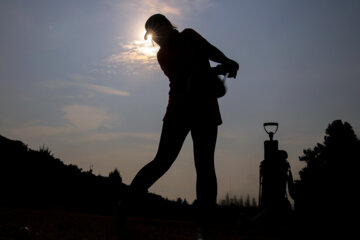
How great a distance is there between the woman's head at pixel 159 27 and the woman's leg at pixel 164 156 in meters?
0.94

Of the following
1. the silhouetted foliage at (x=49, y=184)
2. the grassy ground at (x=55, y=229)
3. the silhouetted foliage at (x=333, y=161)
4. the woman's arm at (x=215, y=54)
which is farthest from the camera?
the silhouetted foliage at (x=333, y=161)

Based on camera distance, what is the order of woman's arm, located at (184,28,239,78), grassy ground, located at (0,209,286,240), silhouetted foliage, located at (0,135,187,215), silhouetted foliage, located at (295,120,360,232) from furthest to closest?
silhouetted foliage, located at (295,120,360,232), silhouetted foliage, located at (0,135,187,215), woman's arm, located at (184,28,239,78), grassy ground, located at (0,209,286,240)

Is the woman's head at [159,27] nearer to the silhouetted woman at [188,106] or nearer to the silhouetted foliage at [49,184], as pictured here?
the silhouetted woman at [188,106]

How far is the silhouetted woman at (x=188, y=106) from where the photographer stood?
3818 mm

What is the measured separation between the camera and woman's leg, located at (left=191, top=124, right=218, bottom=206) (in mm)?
3793

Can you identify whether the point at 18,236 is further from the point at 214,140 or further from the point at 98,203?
the point at 98,203

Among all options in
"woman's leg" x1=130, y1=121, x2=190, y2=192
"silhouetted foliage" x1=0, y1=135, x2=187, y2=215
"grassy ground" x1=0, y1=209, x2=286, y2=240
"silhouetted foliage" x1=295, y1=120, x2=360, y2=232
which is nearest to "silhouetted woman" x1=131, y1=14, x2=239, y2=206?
"woman's leg" x1=130, y1=121, x2=190, y2=192

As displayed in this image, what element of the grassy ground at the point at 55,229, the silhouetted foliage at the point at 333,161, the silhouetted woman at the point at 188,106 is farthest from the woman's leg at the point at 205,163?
the silhouetted foliage at the point at 333,161

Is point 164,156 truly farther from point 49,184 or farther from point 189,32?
point 49,184

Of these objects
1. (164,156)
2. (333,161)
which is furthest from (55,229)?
(333,161)

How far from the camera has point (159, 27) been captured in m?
3.99

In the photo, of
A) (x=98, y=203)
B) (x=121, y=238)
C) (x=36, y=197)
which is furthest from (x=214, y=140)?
(x=98, y=203)

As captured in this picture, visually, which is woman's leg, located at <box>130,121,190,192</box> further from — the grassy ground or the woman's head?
the woman's head

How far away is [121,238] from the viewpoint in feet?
13.1
